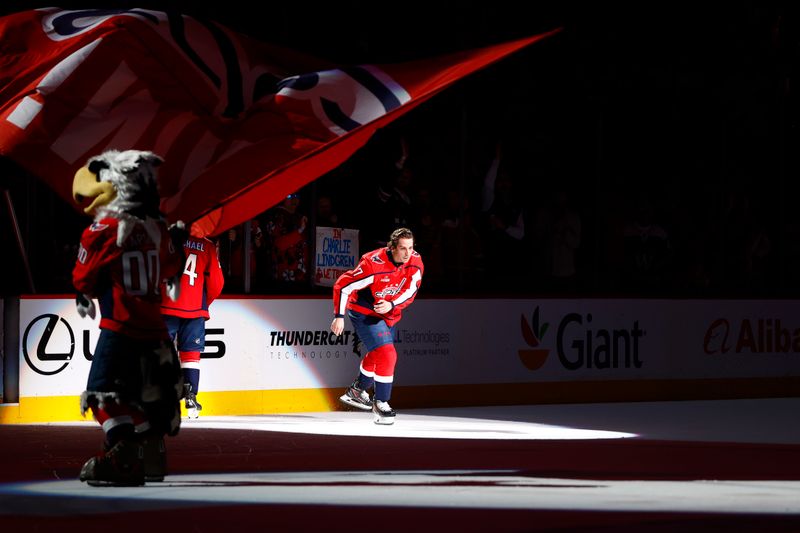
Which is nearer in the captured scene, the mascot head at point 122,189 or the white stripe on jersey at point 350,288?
the mascot head at point 122,189

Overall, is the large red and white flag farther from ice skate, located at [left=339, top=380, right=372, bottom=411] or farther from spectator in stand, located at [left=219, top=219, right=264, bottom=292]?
ice skate, located at [left=339, top=380, right=372, bottom=411]

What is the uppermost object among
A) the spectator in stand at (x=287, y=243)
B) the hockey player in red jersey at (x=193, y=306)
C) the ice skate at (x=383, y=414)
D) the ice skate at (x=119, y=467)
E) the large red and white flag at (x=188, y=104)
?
the large red and white flag at (x=188, y=104)

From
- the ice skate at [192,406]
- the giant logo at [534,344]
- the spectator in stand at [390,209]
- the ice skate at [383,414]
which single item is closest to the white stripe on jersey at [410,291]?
the ice skate at [383,414]

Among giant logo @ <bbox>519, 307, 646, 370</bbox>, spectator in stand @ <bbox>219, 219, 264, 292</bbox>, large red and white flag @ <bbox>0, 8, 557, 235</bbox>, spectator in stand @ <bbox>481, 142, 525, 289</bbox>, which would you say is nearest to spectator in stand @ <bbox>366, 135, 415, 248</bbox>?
spectator in stand @ <bbox>219, 219, 264, 292</bbox>

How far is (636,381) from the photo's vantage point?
16.4m

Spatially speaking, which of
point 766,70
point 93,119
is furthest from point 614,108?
point 93,119

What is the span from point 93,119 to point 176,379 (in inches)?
198

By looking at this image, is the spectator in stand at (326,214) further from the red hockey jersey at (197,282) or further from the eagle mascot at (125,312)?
the eagle mascot at (125,312)

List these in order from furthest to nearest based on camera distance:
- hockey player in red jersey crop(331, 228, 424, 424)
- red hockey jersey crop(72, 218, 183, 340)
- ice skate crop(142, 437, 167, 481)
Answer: hockey player in red jersey crop(331, 228, 424, 424), ice skate crop(142, 437, 167, 481), red hockey jersey crop(72, 218, 183, 340)

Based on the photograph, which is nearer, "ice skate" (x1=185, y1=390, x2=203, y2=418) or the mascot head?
the mascot head

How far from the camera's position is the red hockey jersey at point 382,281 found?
1312 cm

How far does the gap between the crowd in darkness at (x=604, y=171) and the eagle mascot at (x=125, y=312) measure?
6.51 m

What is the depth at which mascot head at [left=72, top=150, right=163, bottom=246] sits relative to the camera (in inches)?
325

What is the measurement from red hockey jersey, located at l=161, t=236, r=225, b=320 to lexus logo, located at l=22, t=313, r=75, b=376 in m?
0.92
